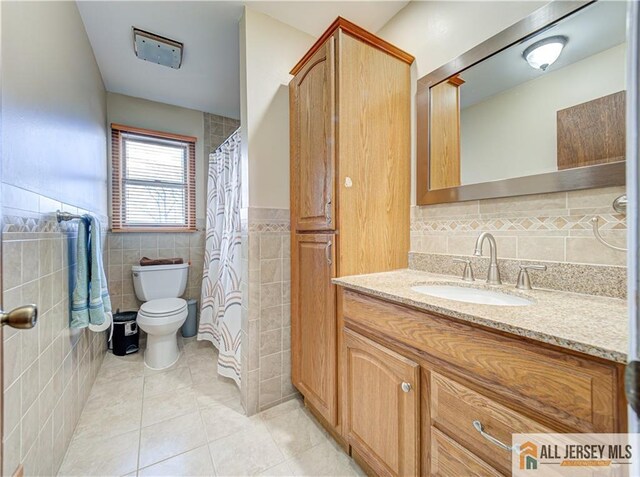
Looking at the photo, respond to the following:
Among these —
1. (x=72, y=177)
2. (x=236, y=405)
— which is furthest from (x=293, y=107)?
(x=236, y=405)

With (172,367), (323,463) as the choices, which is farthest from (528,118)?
(172,367)

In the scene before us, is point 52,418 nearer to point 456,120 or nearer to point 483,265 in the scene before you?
point 483,265

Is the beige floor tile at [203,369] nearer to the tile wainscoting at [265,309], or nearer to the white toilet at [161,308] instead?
the white toilet at [161,308]

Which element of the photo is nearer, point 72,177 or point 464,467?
point 464,467

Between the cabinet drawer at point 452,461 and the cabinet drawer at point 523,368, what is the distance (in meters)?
0.21

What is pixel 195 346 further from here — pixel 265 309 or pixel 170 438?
pixel 265 309

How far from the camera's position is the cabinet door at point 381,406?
0.90 m

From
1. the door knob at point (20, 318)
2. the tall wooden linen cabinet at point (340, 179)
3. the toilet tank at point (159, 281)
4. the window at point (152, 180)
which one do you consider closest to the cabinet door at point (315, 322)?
the tall wooden linen cabinet at point (340, 179)

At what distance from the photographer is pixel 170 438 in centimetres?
138

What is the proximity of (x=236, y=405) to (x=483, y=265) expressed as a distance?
163 cm

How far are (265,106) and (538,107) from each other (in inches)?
53.1

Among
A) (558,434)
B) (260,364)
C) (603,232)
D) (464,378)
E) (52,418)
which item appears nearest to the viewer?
(558,434)

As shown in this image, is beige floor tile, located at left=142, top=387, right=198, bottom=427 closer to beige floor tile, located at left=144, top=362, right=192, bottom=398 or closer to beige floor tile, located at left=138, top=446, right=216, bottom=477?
beige floor tile, located at left=144, top=362, right=192, bottom=398

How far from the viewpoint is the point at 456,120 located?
132 centimetres
